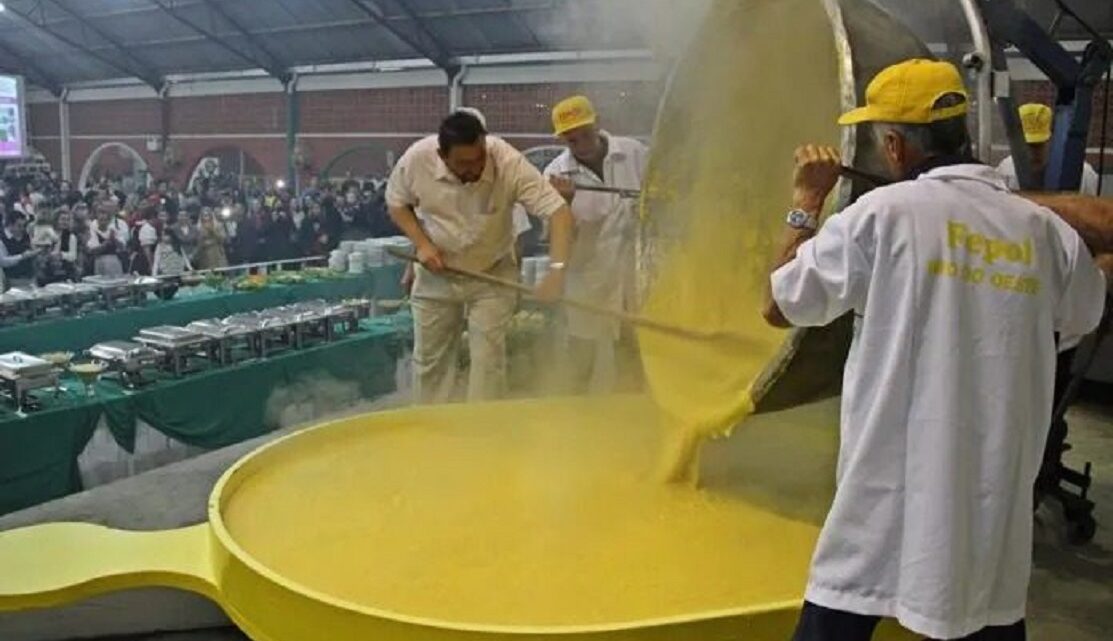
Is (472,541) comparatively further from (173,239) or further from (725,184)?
(173,239)

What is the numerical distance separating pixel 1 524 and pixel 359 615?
229cm

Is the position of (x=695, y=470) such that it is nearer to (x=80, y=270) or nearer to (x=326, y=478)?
(x=326, y=478)

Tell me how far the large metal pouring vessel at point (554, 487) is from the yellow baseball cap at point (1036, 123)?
1536 millimetres

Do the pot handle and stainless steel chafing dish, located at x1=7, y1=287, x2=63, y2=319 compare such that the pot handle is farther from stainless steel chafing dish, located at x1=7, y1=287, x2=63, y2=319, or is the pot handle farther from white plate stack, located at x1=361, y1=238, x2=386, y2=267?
white plate stack, located at x1=361, y1=238, x2=386, y2=267

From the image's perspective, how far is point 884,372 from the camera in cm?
190

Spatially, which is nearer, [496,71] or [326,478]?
[326,478]

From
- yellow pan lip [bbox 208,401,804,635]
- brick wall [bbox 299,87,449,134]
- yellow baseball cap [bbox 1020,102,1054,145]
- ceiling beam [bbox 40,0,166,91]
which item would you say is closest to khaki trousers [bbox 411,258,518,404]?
yellow pan lip [bbox 208,401,804,635]

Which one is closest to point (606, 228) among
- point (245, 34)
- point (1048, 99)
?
point (1048, 99)

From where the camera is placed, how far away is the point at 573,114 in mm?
4379

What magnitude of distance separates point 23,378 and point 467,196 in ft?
6.38

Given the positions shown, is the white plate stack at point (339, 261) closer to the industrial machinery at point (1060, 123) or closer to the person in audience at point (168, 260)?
the person in audience at point (168, 260)

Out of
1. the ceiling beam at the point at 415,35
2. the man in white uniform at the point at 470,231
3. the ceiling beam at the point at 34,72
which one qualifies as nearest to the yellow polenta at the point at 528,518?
the man in white uniform at the point at 470,231

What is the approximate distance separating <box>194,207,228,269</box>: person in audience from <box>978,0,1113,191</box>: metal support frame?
7223mm

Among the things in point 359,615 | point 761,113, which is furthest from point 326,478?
point 761,113
